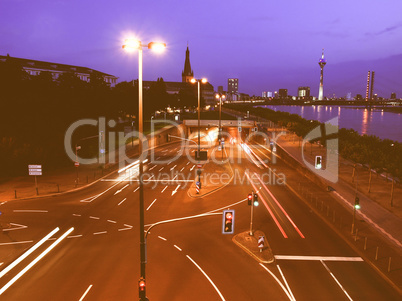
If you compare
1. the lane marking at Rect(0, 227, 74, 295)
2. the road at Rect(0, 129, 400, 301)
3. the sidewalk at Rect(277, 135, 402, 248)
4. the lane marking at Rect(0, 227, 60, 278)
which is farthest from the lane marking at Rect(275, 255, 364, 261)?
the lane marking at Rect(0, 227, 60, 278)

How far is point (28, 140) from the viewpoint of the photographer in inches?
1812

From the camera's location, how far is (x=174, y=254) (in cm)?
1984

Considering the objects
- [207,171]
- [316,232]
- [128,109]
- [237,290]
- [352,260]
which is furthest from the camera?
[128,109]

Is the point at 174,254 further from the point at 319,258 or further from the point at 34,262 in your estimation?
the point at 319,258

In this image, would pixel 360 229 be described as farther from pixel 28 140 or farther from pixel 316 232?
pixel 28 140

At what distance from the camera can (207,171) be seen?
1775 inches

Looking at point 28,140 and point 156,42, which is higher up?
point 156,42

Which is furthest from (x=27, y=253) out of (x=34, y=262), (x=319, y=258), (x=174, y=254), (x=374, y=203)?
(x=374, y=203)

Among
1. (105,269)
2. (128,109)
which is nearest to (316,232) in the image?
(105,269)

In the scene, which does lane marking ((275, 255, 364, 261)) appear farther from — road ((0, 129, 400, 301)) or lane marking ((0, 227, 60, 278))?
lane marking ((0, 227, 60, 278))

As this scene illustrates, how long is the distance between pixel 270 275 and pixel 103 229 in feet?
43.8

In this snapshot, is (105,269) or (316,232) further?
(316,232)

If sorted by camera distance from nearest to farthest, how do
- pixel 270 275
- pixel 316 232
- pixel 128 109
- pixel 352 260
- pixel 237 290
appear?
pixel 237 290 < pixel 270 275 < pixel 352 260 < pixel 316 232 < pixel 128 109

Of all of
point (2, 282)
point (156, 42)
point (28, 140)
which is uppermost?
point (156, 42)
